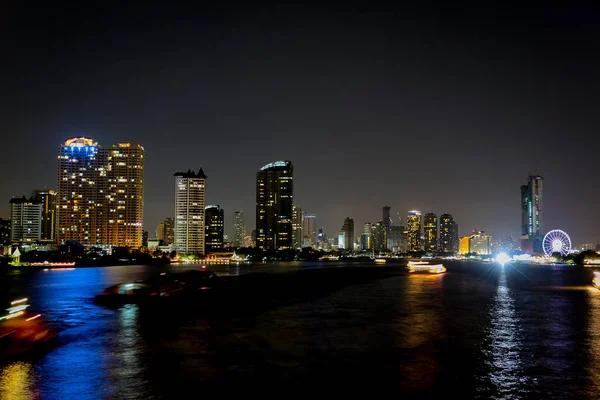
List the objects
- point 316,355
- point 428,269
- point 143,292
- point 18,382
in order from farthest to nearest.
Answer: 1. point 428,269
2. point 143,292
3. point 316,355
4. point 18,382

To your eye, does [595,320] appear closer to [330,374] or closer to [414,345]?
[414,345]

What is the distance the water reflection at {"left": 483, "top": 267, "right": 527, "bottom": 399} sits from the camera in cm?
2036

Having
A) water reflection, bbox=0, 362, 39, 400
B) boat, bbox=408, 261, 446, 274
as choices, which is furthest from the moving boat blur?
boat, bbox=408, 261, 446, 274

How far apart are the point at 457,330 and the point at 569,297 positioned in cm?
3684

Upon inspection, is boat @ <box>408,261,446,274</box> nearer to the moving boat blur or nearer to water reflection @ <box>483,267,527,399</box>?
the moving boat blur

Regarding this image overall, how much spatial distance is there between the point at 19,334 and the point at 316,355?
15.2 meters

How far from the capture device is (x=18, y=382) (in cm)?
2062

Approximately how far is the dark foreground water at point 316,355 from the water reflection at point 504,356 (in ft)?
0.21

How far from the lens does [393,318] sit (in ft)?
138

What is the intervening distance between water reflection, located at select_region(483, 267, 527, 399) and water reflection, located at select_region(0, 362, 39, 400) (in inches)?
603

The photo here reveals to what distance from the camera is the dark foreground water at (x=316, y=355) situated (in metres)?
20.0

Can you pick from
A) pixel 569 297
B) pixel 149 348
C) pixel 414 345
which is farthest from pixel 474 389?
pixel 569 297

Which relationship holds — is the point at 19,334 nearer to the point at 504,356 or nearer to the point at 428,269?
the point at 504,356

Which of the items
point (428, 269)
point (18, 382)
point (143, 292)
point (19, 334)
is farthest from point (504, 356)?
point (428, 269)
